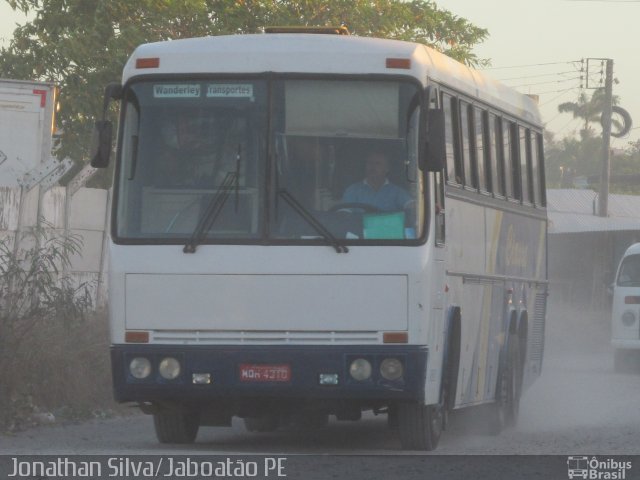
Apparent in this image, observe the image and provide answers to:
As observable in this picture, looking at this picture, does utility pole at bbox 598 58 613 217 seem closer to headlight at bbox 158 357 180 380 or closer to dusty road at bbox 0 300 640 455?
dusty road at bbox 0 300 640 455

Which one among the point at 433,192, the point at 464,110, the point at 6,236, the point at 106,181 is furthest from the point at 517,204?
the point at 106,181

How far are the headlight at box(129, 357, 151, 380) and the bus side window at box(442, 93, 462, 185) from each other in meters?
2.64

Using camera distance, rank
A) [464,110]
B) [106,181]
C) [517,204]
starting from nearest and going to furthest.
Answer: [464,110] → [517,204] → [106,181]

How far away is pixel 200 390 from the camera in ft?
36.5

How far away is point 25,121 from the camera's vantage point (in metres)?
21.2

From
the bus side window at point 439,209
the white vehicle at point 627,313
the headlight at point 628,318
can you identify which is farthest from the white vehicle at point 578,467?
the headlight at point 628,318

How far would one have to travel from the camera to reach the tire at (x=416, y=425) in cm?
1167

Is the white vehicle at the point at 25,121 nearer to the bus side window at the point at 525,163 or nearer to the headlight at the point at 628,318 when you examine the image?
the bus side window at the point at 525,163

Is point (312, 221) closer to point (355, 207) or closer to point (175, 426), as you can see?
point (355, 207)

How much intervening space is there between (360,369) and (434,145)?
5.09ft

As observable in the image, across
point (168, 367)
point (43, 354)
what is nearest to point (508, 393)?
point (43, 354)

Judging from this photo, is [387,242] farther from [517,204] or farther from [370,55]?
[517,204]

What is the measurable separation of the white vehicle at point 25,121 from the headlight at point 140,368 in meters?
10.2

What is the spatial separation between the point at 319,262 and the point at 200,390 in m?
1.16
